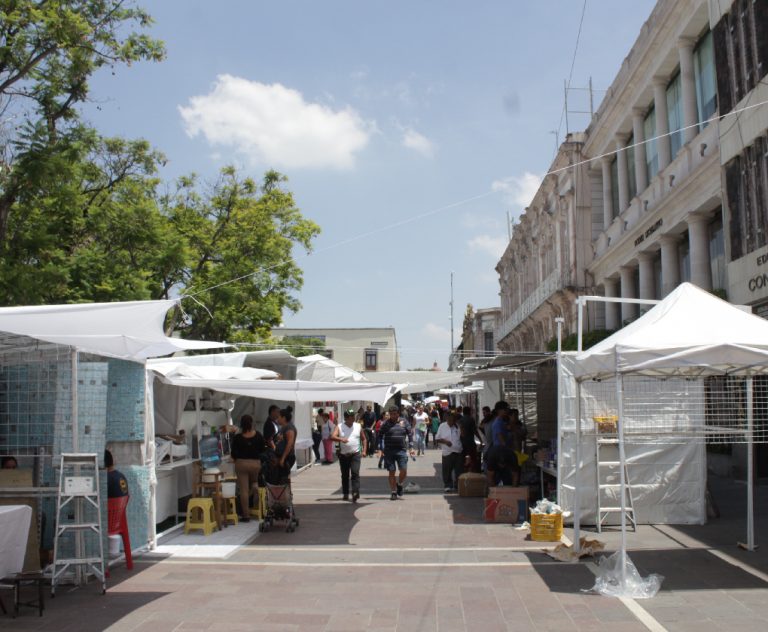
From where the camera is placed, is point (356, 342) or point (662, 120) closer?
point (662, 120)

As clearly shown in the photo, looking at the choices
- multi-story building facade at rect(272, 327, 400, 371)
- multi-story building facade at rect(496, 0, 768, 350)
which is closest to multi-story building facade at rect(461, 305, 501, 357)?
multi-story building facade at rect(272, 327, 400, 371)

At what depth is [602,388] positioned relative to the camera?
11.9m

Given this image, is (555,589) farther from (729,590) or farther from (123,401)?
(123,401)

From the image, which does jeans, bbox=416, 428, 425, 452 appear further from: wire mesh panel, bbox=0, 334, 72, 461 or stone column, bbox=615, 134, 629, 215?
wire mesh panel, bbox=0, 334, 72, 461

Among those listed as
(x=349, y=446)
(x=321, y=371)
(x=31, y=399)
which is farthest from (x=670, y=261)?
(x=31, y=399)

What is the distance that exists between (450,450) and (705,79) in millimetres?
10981

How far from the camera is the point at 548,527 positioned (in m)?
10.1

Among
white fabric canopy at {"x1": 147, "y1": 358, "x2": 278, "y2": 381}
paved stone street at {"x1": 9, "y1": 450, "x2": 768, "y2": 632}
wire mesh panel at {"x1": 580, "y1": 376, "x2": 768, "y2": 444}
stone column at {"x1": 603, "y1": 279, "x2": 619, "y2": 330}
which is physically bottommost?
paved stone street at {"x1": 9, "y1": 450, "x2": 768, "y2": 632}

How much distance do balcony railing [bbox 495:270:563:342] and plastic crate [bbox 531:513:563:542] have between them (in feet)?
74.1

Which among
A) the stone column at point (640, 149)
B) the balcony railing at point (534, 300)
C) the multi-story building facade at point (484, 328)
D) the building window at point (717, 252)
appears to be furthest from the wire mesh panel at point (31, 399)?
the multi-story building facade at point (484, 328)

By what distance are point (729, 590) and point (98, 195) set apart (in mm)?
17956

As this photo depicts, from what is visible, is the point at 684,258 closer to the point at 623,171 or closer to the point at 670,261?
the point at 670,261

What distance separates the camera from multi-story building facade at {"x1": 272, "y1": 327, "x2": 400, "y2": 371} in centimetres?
7588

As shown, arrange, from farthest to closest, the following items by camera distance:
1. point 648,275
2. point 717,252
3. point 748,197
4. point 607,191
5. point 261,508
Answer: point 607,191 < point 648,275 < point 717,252 < point 748,197 < point 261,508
